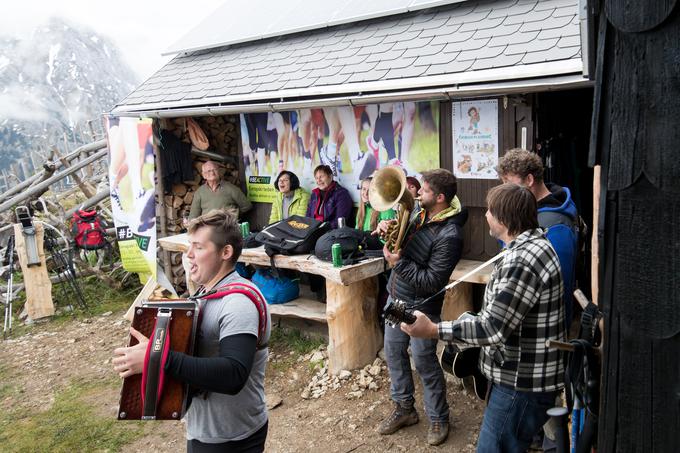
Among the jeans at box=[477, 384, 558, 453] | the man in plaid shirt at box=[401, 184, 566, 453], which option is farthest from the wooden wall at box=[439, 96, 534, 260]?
the jeans at box=[477, 384, 558, 453]

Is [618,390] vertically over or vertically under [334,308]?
over

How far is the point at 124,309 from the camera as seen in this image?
26.8 feet

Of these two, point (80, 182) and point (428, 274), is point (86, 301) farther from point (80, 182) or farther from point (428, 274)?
point (428, 274)

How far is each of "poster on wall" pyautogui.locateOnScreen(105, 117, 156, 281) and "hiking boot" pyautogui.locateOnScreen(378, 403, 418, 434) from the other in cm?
447

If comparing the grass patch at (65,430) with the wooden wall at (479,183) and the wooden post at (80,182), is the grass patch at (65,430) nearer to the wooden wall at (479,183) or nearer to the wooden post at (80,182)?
the wooden wall at (479,183)

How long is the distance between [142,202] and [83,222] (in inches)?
63.4

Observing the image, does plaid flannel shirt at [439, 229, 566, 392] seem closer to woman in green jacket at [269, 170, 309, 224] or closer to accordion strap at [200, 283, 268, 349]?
accordion strap at [200, 283, 268, 349]

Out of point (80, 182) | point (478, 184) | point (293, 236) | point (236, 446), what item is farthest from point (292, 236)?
point (80, 182)

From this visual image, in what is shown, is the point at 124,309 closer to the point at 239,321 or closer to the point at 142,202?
the point at 142,202

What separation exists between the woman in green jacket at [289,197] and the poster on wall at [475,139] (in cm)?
201

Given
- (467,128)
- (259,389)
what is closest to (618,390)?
(259,389)

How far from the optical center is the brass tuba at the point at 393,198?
4.07 metres

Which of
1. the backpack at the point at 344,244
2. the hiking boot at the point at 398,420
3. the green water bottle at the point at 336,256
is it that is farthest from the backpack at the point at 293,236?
the hiking boot at the point at 398,420

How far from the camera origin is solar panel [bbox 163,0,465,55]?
6.69 metres
